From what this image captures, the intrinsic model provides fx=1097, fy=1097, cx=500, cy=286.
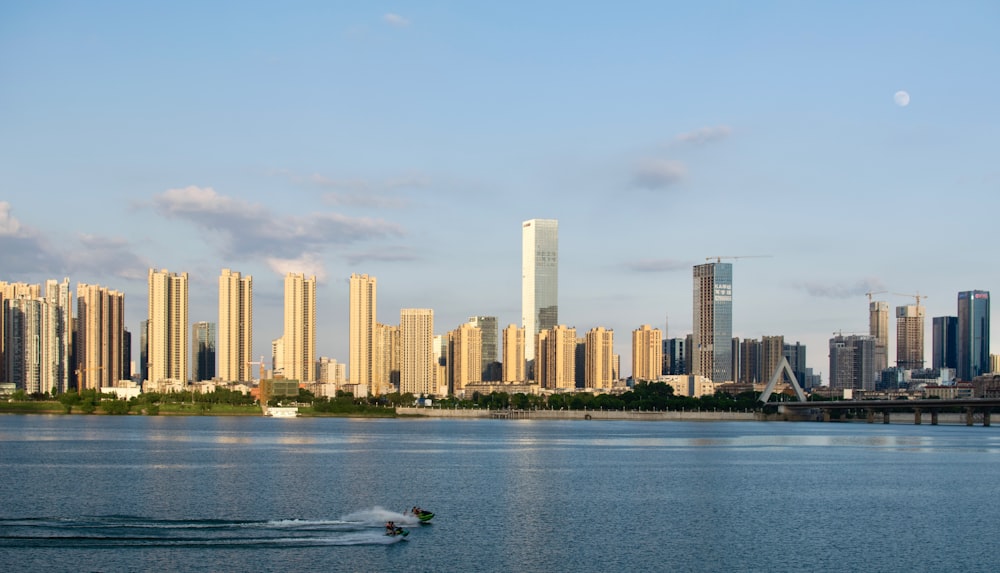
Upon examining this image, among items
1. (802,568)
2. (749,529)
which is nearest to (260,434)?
(749,529)

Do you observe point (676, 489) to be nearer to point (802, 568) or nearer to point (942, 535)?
point (942, 535)

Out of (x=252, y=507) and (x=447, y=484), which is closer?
(x=252, y=507)

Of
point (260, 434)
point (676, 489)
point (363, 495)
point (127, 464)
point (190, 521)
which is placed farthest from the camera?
point (260, 434)

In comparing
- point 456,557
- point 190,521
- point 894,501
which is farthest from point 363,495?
point 894,501

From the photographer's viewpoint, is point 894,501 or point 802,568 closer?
point 802,568

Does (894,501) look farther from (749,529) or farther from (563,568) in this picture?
(563,568)

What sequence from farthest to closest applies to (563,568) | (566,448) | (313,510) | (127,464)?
1. (566,448)
2. (127,464)
3. (313,510)
4. (563,568)
